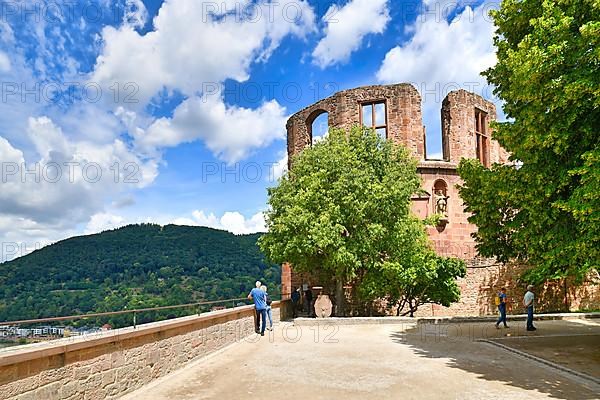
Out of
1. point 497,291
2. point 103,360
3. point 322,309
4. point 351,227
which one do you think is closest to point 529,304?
point 351,227

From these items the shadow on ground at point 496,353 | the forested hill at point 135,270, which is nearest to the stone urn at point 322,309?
the shadow on ground at point 496,353

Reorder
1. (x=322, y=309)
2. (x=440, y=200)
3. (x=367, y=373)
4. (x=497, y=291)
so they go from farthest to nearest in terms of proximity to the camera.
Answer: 1. (x=440, y=200)
2. (x=497, y=291)
3. (x=322, y=309)
4. (x=367, y=373)

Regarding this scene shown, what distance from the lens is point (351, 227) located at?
1994 cm

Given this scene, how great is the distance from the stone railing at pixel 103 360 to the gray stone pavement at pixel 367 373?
306 millimetres

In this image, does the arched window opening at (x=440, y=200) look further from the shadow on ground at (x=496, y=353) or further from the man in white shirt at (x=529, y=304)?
the man in white shirt at (x=529, y=304)

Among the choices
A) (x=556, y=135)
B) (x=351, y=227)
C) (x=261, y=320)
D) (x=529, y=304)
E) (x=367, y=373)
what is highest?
(x=556, y=135)

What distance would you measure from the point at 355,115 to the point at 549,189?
19859mm

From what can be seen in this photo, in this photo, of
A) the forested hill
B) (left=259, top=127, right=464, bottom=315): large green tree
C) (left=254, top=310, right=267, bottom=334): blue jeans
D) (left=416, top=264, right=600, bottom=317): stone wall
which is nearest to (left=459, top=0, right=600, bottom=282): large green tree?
(left=254, top=310, right=267, bottom=334): blue jeans

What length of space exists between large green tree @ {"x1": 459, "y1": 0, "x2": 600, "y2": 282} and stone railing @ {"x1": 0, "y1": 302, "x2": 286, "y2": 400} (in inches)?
280

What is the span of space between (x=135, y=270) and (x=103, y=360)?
4666cm

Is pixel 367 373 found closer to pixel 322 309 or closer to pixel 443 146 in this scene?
pixel 322 309

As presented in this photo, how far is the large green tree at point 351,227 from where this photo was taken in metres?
19.0

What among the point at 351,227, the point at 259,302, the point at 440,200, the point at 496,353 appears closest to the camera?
the point at 496,353

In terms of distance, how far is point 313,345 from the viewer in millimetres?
12195
